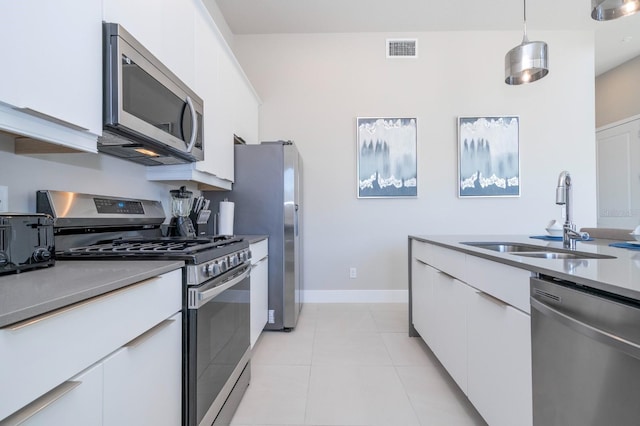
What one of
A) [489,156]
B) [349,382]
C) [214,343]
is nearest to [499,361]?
[349,382]

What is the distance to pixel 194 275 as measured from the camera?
1193mm

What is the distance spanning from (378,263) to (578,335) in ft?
9.35

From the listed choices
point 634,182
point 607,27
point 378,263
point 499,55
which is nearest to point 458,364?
point 378,263

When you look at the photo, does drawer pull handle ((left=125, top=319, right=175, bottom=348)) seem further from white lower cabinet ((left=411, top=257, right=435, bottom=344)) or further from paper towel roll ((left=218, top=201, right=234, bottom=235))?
white lower cabinet ((left=411, top=257, right=435, bottom=344))

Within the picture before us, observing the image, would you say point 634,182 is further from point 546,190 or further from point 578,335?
point 578,335

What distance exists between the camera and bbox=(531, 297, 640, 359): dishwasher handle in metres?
0.70

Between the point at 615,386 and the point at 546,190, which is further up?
the point at 546,190

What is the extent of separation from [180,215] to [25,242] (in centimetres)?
117

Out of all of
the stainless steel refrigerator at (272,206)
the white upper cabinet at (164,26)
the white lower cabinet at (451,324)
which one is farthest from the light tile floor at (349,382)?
the white upper cabinet at (164,26)

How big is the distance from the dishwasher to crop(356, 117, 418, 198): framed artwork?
2.71 meters

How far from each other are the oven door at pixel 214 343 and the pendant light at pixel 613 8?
8.05ft

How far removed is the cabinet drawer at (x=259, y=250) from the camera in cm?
228

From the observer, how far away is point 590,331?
2.64 feet

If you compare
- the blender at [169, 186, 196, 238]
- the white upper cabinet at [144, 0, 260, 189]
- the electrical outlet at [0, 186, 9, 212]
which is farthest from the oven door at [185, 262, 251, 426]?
the white upper cabinet at [144, 0, 260, 189]
